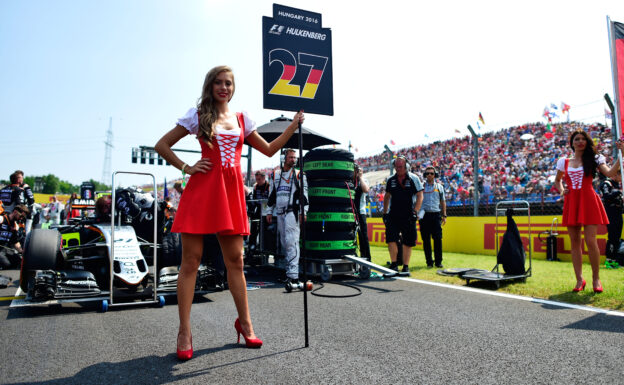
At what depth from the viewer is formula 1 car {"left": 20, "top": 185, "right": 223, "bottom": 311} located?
4.32 metres

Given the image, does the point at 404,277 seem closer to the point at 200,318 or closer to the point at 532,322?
the point at 532,322

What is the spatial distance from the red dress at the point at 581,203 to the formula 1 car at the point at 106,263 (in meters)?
4.12

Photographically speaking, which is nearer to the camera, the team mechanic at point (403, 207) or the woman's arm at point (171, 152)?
the woman's arm at point (171, 152)

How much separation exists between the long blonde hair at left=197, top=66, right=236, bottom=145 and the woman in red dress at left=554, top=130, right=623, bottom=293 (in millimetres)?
4037

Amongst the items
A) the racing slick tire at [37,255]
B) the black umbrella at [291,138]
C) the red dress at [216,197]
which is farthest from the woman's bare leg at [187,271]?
the black umbrella at [291,138]

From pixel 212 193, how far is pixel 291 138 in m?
6.42

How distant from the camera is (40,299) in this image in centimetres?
425

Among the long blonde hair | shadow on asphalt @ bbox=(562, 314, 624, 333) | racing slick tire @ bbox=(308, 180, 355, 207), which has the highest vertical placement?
the long blonde hair

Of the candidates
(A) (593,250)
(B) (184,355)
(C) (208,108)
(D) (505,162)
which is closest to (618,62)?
(A) (593,250)

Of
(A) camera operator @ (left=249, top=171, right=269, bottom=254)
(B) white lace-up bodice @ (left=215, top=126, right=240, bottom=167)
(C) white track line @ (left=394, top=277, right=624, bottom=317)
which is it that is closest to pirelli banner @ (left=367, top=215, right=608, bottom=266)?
(C) white track line @ (left=394, top=277, right=624, bottom=317)

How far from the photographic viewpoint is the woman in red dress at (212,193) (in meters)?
2.71

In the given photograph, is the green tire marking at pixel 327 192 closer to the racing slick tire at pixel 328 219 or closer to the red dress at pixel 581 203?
the racing slick tire at pixel 328 219

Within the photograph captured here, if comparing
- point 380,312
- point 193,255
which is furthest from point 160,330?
point 380,312

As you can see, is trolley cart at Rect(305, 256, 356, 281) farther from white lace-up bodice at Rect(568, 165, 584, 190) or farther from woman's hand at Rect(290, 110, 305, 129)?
woman's hand at Rect(290, 110, 305, 129)
